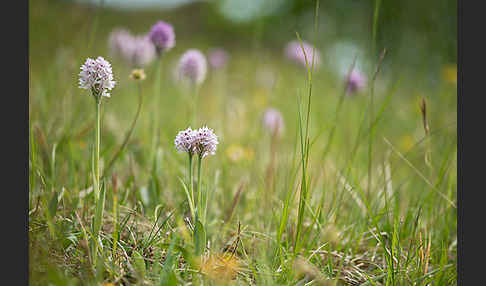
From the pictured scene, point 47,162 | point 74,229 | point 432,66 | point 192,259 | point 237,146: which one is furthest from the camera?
point 432,66

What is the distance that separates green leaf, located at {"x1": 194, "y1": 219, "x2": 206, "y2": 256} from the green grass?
24 mm

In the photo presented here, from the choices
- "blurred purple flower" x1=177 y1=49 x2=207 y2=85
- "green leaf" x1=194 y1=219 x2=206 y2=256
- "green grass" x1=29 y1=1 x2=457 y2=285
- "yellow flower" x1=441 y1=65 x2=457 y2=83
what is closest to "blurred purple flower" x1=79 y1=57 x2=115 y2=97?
"green grass" x1=29 y1=1 x2=457 y2=285

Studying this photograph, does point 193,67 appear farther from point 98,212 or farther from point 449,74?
point 449,74

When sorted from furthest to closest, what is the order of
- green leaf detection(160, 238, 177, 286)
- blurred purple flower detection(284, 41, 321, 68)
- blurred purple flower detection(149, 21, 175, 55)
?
blurred purple flower detection(284, 41, 321, 68)
blurred purple flower detection(149, 21, 175, 55)
green leaf detection(160, 238, 177, 286)

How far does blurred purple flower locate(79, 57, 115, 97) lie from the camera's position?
2.69ft

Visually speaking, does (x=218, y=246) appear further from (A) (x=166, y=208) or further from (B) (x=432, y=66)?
(B) (x=432, y=66)

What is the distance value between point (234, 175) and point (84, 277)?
931 millimetres

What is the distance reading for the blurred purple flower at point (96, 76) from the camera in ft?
2.69

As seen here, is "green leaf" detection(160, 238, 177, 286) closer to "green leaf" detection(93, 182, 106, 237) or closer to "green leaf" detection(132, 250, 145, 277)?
"green leaf" detection(132, 250, 145, 277)

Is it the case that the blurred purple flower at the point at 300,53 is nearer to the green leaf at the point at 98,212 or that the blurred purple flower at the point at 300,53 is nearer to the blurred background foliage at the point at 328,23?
the blurred background foliage at the point at 328,23

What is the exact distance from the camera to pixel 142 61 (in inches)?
68.6

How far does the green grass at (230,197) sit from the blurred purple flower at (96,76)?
0.23 m

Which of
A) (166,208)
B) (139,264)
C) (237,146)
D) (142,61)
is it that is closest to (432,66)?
(237,146)

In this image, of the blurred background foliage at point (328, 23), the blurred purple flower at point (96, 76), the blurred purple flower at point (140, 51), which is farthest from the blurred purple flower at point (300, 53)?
the blurred purple flower at point (96, 76)
